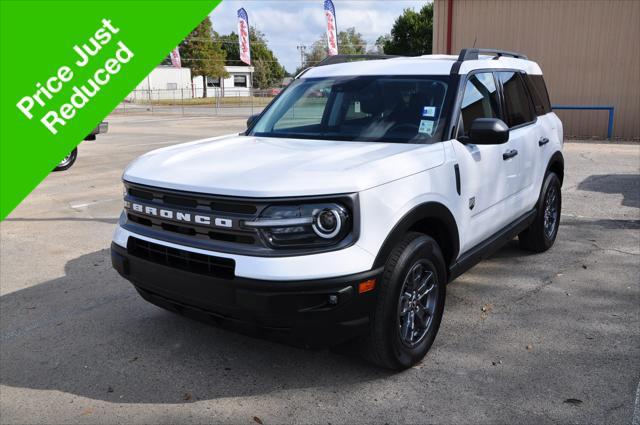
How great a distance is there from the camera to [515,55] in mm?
5527

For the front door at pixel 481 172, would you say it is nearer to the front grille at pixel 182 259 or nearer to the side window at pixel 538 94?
the side window at pixel 538 94

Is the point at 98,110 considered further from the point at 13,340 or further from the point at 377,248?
the point at 377,248

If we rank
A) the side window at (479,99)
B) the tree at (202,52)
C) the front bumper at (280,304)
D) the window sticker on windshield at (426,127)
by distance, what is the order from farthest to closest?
the tree at (202,52) → the side window at (479,99) → the window sticker on windshield at (426,127) → the front bumper at (280,304)

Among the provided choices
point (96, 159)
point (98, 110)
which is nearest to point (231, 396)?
point (96, 159)

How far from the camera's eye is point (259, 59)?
91.1m

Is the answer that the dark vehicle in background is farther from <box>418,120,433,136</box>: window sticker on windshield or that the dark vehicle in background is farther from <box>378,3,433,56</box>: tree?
<box>378,3,433,56</box>: tree

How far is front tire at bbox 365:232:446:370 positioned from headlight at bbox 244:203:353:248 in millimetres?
400

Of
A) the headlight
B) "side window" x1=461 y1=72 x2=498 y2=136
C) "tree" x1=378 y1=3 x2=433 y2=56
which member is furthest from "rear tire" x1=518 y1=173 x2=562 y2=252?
"tree" x1=378 y1=3 x2=433 y2=56

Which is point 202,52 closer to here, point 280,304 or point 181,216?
point 181,216

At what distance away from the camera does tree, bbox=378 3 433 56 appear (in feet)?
170

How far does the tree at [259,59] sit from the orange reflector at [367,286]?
289 ft

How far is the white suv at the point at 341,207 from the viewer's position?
2.90 metres

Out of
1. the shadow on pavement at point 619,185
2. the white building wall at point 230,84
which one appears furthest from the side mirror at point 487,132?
the white building wall at point 230,84

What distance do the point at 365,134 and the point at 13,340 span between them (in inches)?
110
